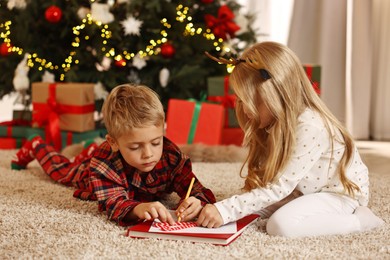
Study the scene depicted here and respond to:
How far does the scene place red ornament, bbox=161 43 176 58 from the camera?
280 centimetres

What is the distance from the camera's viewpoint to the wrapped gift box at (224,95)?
2.71m

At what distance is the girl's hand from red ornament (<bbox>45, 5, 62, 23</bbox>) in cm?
165

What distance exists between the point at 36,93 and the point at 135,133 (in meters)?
1.35

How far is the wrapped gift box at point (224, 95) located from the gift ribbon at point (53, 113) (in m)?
0.56

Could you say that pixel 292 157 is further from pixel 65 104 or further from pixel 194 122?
pixel 65 104

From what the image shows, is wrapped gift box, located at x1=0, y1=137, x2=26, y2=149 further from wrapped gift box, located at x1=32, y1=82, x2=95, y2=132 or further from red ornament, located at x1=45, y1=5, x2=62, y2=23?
red ornament, located at x1=45, y1=5, x2=62, y2=23

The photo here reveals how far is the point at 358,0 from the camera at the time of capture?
3.21m

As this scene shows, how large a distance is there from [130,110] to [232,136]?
4.27 feet

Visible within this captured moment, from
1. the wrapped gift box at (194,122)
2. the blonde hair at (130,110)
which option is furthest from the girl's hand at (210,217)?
the wrapped gift box at (194,122)

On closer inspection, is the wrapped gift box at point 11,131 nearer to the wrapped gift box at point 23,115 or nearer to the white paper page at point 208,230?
the wrapped gift box at point 23,115

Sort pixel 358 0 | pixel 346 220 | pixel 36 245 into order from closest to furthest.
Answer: pixel 36 245 < pixel 346 220 < pixel 358 0

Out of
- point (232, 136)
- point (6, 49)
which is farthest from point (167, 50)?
point (6, 49)

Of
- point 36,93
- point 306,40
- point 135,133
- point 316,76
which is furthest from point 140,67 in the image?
point 135,133

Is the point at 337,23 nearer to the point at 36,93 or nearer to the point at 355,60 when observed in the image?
the point at 355,60
